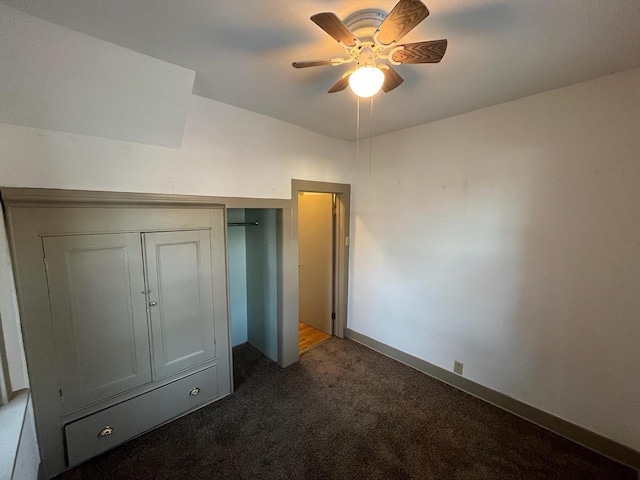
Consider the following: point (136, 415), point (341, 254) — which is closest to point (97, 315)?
point (136, 415)

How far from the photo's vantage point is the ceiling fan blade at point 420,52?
1.12 meters

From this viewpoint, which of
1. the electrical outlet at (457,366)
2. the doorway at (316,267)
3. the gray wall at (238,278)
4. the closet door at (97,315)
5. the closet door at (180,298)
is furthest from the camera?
the doorway at (316,267)

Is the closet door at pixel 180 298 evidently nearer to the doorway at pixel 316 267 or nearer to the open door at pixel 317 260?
the doorway at pixel 316 267

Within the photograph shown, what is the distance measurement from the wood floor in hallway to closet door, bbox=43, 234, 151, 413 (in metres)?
1.76

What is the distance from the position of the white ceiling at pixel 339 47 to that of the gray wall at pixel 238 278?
1548mm

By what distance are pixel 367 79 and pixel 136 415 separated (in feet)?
8.74

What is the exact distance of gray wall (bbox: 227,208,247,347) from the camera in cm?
320

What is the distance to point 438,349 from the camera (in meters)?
2.62

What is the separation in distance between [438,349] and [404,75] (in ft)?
8.02

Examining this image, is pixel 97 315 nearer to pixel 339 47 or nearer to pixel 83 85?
pixel 83 85

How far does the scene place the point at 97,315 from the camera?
5.66 feet

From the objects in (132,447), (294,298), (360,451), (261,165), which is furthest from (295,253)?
(132,447)

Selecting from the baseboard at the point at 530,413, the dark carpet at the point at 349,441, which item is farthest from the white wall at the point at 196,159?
the baseboard at the point at 530,413

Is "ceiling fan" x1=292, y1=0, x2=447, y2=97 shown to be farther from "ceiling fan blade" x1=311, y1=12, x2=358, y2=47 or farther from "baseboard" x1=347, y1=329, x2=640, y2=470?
"baseboard" x1=347, y1=329, x2=640, y2=470
